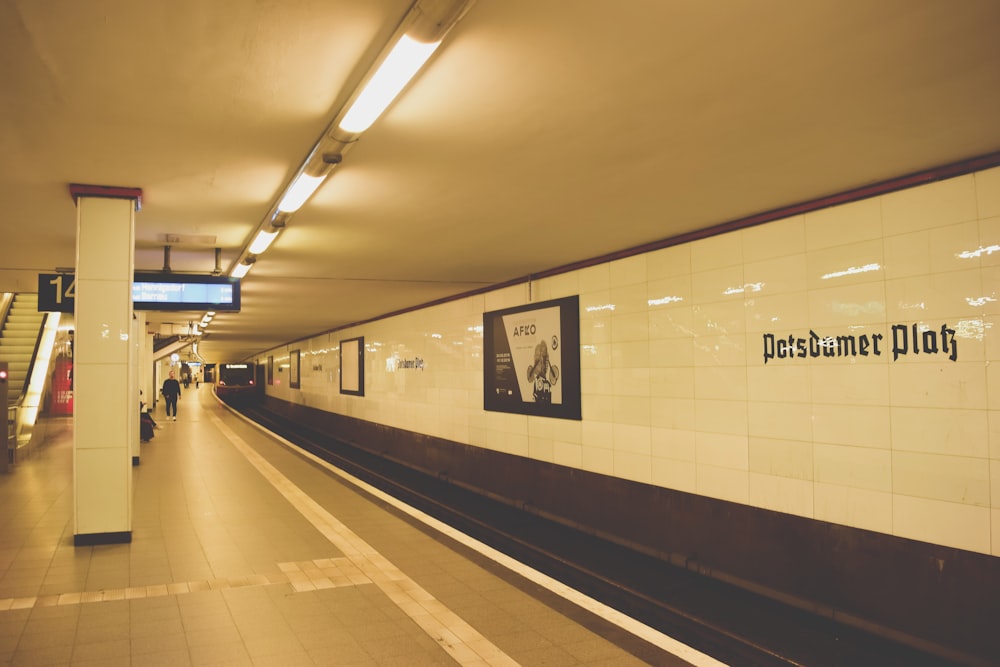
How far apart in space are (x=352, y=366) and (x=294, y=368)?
10405mm

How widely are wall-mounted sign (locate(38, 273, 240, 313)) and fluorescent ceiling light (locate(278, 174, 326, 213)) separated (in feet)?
9.02

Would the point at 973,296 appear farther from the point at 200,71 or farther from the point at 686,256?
the point at 200,71

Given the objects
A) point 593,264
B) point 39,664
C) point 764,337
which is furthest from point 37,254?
point 764,337

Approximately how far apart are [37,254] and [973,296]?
1086 cm

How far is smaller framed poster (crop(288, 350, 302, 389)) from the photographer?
28775 mm

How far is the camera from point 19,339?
728 inches

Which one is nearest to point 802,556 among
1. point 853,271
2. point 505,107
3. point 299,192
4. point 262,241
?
point 853,271

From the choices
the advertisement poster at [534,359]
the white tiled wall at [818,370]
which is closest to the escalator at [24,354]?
the advertisement poster at [534,359]

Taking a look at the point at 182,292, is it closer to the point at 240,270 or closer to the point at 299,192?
the point at 240,270

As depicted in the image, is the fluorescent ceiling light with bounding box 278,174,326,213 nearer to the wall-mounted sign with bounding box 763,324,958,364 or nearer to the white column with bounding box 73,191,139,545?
the white column with bounding box 73,191,139,545

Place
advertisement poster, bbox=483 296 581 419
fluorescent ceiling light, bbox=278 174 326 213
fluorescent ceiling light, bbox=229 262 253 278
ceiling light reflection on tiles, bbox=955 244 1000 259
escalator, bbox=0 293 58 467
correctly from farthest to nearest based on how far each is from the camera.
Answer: escalator, bbox=0 293 58 467
advertisement poster, bbox=483 296 581 419
fluorescent ceiling light, bbox=229 262 253 278
fluorescent ceiling light, bbox=278 174 326 213
ceiling light reflection on tiles, bbox=955 244 1000 259

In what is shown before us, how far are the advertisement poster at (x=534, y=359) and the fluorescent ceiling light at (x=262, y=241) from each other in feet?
13.9

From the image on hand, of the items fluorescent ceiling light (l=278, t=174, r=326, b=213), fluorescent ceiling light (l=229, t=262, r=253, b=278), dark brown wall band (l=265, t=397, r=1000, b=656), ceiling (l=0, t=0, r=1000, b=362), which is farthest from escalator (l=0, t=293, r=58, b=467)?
dark brown wall band (l=265, t=397, r=1000, b=656)

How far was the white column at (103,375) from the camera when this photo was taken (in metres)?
6.08
